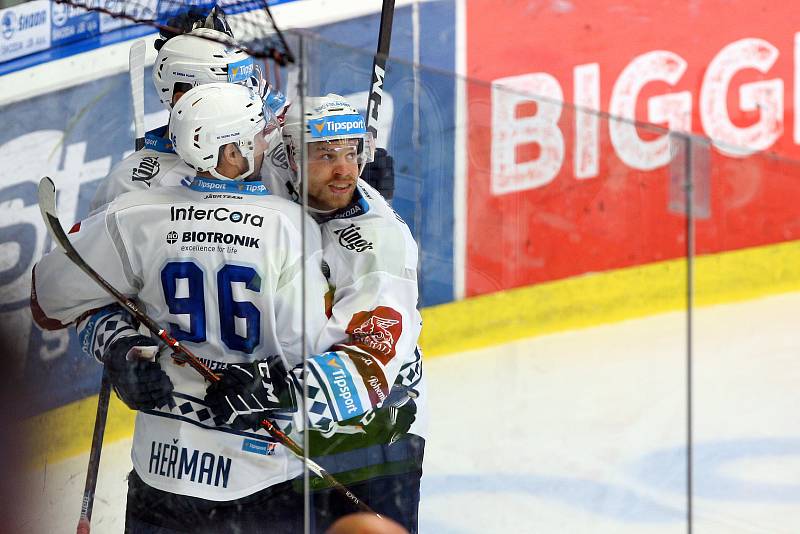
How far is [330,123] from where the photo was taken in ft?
5.39

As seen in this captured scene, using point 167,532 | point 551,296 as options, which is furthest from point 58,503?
point 551,296

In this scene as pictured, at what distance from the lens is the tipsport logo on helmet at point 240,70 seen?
81.1 inches

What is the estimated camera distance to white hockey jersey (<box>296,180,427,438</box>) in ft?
5.51

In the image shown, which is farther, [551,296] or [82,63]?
[82,63]

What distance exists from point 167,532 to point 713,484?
0.74 meters

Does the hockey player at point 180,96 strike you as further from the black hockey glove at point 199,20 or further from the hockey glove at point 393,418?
the hockey glove at point 393,418

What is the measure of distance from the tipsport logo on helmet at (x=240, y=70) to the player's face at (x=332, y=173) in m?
0.42

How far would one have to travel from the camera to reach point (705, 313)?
1.79m

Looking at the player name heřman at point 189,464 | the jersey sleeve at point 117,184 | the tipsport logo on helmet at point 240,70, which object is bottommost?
the player name heřman at point 189,464

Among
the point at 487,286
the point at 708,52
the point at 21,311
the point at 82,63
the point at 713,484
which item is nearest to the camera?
the point at 487,286

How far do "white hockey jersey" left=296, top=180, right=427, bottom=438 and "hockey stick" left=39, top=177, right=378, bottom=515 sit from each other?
66 mm

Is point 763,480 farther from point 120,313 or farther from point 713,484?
point 120,313

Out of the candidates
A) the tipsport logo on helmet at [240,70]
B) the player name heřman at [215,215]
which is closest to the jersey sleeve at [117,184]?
the player name heřman at [215,215]

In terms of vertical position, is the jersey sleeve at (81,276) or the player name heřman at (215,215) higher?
the player name heřman at (215,215)
